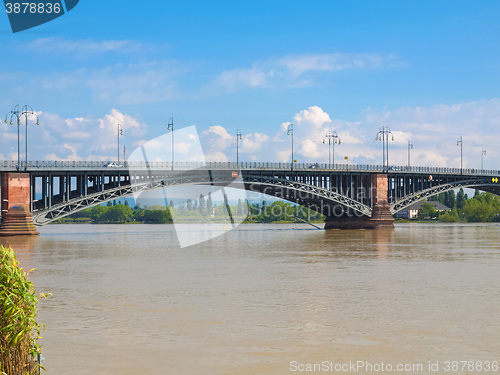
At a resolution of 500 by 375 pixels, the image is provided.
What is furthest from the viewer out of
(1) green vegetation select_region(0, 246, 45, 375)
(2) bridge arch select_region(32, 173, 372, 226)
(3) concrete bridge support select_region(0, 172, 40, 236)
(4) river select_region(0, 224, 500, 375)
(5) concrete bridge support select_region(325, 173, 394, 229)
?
(5) concrete bridge support select_region(325, 173, 394, 229)

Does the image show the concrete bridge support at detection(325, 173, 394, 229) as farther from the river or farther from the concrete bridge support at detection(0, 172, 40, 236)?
the river

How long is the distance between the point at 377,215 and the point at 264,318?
88.6m

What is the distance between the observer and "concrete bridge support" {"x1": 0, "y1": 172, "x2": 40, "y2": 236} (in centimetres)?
7575

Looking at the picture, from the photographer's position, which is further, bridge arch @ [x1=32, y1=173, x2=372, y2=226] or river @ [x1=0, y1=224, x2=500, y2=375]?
bridge arch @ [x1=32, y1=173, x2=372, y2=226]

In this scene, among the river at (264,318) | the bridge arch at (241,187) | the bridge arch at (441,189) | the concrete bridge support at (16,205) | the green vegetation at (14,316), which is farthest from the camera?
the bridge arch at (441,189)

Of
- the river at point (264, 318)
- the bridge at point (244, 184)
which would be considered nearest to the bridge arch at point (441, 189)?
the bridge at point (244, 184)

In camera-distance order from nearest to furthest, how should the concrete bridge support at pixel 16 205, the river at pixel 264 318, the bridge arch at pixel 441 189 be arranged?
the river at pixel 264 318
the concrete bridge support at pixel 16 205
the bridge arch at pixel 441 189

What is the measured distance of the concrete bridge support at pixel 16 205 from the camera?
7575 cm

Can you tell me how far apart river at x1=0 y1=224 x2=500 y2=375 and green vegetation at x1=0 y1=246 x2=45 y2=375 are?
4147 millimetres

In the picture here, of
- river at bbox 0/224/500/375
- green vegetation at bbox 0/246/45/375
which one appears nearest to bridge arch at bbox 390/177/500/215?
river at bbox 0/224/500/375

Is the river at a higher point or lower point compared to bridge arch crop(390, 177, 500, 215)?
lower

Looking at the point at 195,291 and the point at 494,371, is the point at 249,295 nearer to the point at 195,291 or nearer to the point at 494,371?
the point at 195,291

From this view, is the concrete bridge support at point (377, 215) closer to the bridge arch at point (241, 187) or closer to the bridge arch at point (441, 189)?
the bridge arch at point (241, 187)

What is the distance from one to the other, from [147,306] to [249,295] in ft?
15.1
